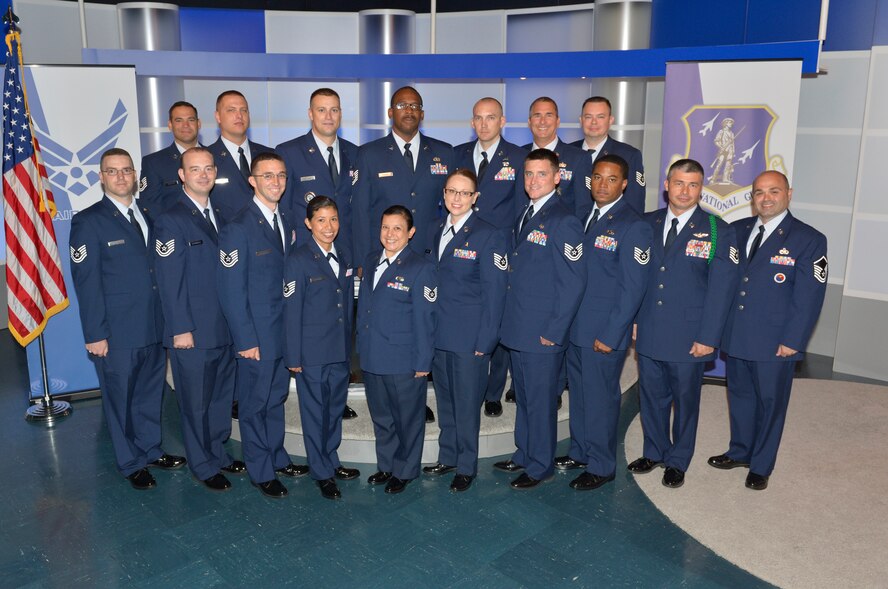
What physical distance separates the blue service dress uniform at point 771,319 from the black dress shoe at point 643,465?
0.59 metres

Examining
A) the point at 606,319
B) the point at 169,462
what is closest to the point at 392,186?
the point at 606,319

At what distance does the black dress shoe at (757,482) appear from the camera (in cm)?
436

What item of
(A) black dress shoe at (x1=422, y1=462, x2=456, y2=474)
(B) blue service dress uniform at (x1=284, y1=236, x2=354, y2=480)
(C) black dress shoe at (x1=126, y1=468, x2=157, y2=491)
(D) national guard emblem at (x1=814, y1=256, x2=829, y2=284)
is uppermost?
(D) national guard emblem at (x1=814, y1=256, x2=829, y2=284)

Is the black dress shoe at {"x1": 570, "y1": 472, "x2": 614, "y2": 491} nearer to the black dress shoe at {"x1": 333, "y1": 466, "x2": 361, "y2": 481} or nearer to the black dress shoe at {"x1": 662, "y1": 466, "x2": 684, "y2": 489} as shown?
the black dress shoe at {"x1": 662, "y1": 466, "x2": 684, "y2": 489}

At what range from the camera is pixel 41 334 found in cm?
548

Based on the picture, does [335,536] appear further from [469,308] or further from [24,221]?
[24,221]

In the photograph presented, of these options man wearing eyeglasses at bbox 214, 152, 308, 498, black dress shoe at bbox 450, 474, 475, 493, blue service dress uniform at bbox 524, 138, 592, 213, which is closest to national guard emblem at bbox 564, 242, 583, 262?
blue service dress uniform at bbox 524, 138, 592, 213

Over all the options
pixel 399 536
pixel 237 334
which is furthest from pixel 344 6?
pixel 399 536

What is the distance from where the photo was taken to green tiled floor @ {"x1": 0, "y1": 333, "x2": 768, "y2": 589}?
3.46 m

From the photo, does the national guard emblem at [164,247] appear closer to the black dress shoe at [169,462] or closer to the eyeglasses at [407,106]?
the black dress shoe at [169,462]

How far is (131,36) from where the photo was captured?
8492 millimetres

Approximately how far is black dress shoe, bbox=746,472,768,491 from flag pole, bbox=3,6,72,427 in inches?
193

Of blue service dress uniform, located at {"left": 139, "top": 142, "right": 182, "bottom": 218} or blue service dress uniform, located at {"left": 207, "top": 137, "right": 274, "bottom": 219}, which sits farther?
blue service dress uniform, located at {"left": 139, "top": 142, "right": 182, "bottom": 218}

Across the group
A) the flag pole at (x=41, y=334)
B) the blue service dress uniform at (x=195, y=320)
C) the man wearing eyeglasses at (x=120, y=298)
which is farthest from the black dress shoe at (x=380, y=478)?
the flag pole at (x=41, y=334)
